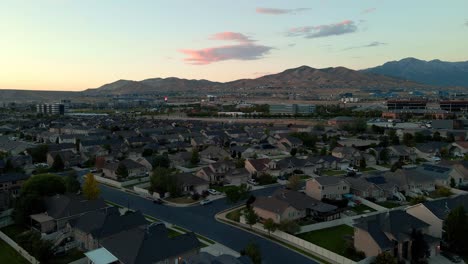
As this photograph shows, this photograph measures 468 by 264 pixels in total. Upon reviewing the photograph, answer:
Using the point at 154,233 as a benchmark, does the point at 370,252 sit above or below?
below

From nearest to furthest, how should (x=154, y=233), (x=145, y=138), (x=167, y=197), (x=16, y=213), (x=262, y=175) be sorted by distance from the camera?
(x=154, y=233) < (x=16, y=213) < (x=167, y=197) < (x=262, y=175) < (x=145, y=138)

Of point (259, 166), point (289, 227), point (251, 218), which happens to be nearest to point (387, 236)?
point (289, 227)

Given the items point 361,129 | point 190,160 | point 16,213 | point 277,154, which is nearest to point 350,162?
point 277,154

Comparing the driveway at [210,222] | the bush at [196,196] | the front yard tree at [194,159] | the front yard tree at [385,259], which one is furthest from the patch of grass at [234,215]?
the front yard tree at [194,159]

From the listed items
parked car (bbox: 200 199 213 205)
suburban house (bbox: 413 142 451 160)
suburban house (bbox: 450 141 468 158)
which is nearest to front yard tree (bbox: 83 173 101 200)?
parked car (bbox: 200 199 213 205)

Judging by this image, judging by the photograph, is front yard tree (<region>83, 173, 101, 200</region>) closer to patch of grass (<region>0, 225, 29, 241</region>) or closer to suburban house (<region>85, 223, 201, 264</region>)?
patch of grass (<region>0, 225, 29, 241</region>)

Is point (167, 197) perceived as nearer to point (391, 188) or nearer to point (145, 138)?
point (391, 188)

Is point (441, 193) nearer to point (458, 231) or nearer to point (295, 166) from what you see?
point (458, 231)
